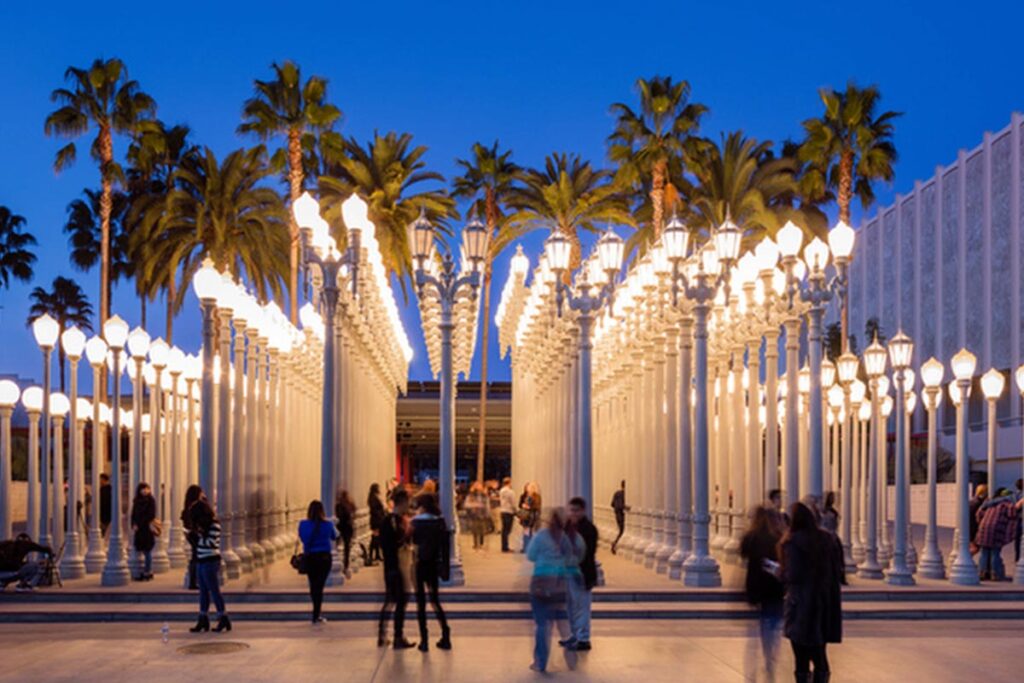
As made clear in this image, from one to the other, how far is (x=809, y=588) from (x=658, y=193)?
36.7 m

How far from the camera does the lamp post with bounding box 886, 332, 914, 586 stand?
22.7 metres

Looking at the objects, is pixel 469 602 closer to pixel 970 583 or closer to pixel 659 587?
pixel 659 587

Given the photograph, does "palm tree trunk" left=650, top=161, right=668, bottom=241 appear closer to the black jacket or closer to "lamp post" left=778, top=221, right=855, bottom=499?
"lamp post" left=778, top=221, right=855, bottom=499

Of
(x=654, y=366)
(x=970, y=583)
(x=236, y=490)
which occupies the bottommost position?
Answer: (x=970, y=583)

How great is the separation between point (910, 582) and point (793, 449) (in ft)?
9.26

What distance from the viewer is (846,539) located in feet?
82.6

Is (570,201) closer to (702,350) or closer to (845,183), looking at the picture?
(845,183)

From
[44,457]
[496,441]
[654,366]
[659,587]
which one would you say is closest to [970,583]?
[659,587]

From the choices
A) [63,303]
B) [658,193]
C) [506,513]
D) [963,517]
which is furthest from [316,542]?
[63,303]

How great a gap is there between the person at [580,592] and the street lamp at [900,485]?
9.01m

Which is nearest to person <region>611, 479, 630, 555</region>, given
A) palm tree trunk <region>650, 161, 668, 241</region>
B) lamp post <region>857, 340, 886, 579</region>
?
lamp post <region>857, 340, 886, 579</region>

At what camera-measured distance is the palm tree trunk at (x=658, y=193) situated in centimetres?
4625

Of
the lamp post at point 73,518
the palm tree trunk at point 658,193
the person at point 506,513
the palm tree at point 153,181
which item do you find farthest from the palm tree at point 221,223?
the lamp post at point 73,518

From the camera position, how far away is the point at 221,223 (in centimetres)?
4712
